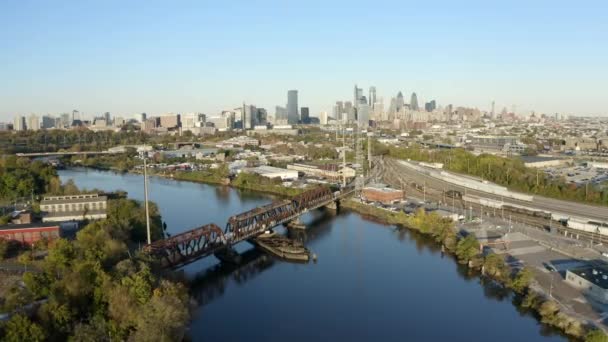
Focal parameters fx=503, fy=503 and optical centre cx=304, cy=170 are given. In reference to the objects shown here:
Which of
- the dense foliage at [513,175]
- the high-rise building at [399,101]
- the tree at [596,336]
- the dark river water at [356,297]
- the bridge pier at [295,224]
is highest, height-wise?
the high-rise building at [399,101]

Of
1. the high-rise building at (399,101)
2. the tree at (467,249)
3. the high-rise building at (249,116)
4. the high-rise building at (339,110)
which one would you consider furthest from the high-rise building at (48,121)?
the tree at (467,249)

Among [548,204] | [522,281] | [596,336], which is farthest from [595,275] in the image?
[548,204]

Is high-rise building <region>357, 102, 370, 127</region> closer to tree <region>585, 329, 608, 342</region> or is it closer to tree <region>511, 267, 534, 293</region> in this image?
tree <region>511, 267, 534, 293</region>

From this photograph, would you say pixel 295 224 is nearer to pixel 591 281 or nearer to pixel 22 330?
pixel 591 281

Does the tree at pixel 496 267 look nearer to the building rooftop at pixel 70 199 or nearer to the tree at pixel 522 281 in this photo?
the tree at pixel 522 281

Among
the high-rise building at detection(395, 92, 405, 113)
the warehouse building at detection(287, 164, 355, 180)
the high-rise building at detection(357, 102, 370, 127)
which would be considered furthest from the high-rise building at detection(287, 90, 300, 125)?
the warehouse building at detection(287, 164, 355, 180)

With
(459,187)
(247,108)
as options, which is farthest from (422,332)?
(247,108)

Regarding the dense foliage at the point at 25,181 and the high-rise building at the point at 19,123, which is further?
the high-rise building at the point at 19,123
